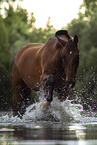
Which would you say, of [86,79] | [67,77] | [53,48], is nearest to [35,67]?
[53,48]

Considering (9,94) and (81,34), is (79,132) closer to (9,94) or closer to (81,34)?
(9,94)

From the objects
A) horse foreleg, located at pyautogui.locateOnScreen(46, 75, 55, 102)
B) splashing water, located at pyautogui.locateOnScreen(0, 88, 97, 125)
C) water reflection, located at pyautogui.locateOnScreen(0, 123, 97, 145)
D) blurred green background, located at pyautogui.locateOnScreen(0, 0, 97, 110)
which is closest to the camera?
water reflection, located at pyautogui.locateOnScreen(0, 123, 97, 145)

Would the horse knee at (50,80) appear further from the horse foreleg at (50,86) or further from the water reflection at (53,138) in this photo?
the water reflection at (53,138)

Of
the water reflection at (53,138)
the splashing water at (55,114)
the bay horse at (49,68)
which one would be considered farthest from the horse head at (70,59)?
the water reflection at (53,138)

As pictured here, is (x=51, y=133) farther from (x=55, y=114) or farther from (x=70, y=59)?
(x=55, y=114)

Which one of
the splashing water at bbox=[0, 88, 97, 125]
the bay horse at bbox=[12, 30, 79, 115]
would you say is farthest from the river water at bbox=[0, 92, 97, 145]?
the bay horse at bbox=[12, 30, 79, 115]

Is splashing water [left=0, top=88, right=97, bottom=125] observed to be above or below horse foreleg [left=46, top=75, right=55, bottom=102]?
below

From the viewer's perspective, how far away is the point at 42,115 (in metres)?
9.72

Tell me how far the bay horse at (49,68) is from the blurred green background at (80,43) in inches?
48.1

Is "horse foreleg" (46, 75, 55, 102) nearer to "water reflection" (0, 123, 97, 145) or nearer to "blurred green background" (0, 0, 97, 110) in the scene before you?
"blurred green background" (0, 0, 97, 110)

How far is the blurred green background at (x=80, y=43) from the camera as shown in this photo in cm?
1575

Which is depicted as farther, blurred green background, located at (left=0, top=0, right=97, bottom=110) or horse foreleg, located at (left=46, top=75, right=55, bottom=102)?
blurred green background, located at (left=0, top=0, right=97, bottom=110)

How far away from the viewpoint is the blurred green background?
15750 millimetres

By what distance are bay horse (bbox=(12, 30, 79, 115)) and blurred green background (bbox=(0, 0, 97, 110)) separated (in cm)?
122
